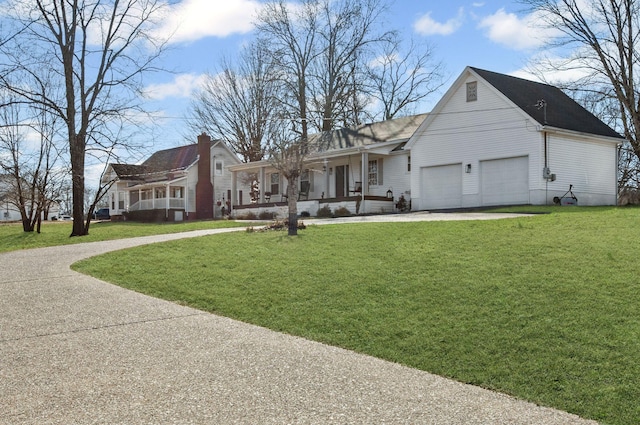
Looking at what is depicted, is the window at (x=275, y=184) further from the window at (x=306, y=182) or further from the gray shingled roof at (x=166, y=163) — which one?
the gray shingled roof at (x=166, y=163)

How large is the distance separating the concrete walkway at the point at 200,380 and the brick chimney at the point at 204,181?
32347 mm

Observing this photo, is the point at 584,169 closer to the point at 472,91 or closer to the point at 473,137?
the point at 473,137

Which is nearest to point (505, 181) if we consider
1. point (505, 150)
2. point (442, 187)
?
point (505, 150)

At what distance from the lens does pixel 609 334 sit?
6637mm

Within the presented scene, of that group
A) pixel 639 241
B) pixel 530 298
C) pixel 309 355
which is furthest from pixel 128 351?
pixel 639 241

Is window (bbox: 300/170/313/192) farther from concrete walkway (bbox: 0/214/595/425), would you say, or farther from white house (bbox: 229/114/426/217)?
concrete walkway (bbox: 0/214/595/425)

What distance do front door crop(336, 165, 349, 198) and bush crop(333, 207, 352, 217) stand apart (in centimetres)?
293

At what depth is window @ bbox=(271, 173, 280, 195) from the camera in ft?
116

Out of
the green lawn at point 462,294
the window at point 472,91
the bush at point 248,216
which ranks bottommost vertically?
the green lawn at point 462,294

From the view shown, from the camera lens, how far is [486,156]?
2447 centimetres

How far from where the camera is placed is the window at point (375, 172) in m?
29.3

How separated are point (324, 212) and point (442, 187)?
5621 millimetres

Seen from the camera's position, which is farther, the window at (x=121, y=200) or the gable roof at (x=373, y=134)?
the window at (x=121, y=200)

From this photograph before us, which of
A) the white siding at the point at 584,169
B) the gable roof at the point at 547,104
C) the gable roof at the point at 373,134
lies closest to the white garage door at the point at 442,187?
the gable roof at the point at 373,134
